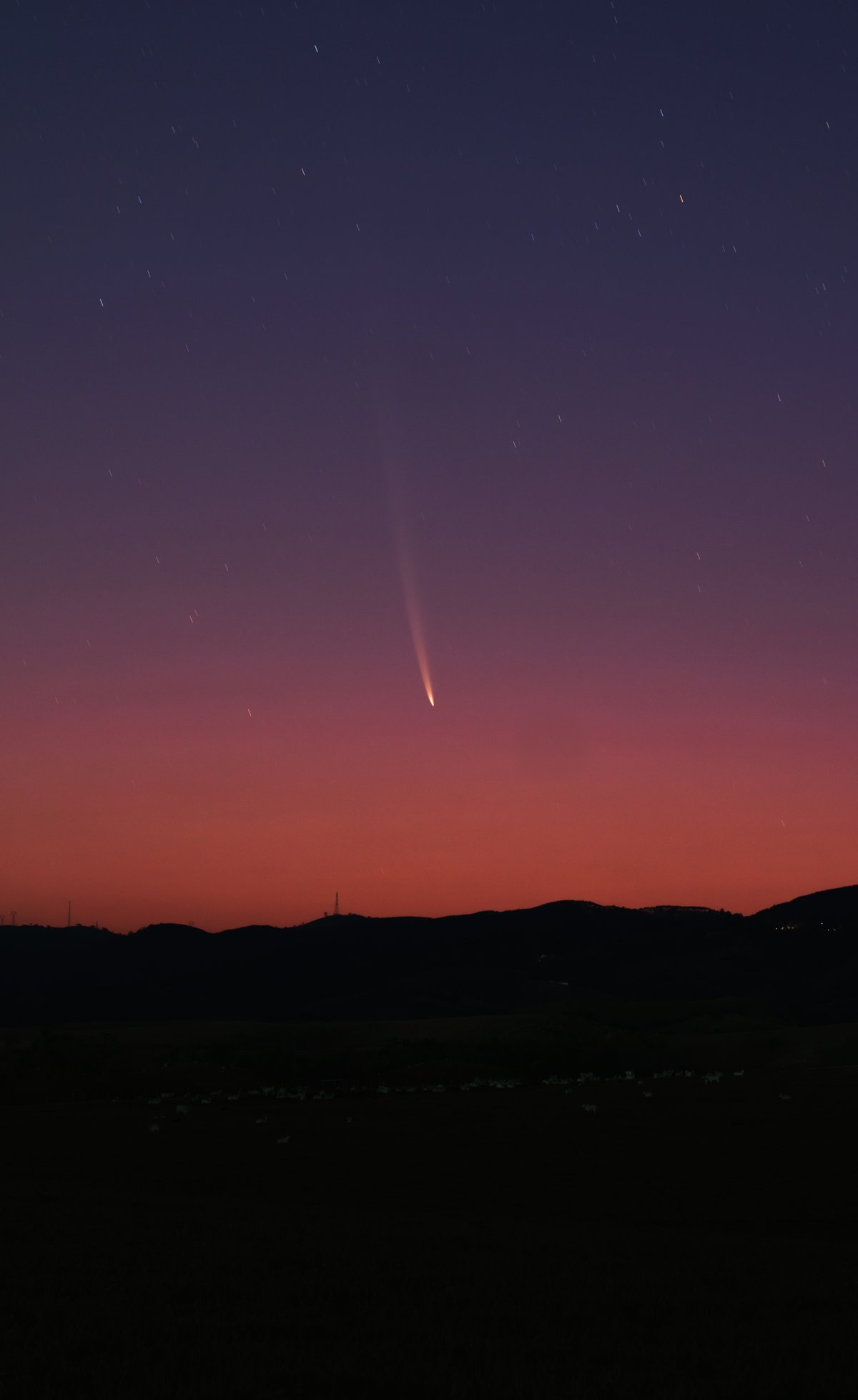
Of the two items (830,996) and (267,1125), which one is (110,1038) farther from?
(830,996)

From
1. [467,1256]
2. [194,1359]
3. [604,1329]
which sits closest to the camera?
[194,1359]

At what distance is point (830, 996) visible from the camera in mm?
171375

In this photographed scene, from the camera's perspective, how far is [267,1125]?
34844mm

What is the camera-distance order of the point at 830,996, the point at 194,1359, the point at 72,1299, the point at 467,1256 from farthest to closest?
the point at 830,996 < the point at 467,1256 < the point at 72,1299 < the point at 194,1359

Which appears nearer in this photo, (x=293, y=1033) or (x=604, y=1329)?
(x=604, y=1329)

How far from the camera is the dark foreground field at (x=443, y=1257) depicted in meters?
9.65

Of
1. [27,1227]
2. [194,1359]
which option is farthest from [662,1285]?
[27,1227]

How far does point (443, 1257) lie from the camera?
14336 millimetres

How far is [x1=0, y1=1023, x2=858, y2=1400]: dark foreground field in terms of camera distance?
9.65 metres

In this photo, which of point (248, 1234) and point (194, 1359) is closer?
point (194, 1359)

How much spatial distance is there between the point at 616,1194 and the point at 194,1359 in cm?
1505

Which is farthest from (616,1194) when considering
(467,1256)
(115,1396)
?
(115,1396)

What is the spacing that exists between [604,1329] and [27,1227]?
914 centimetres

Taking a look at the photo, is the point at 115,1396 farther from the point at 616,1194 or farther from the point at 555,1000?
the point at 555,1000
